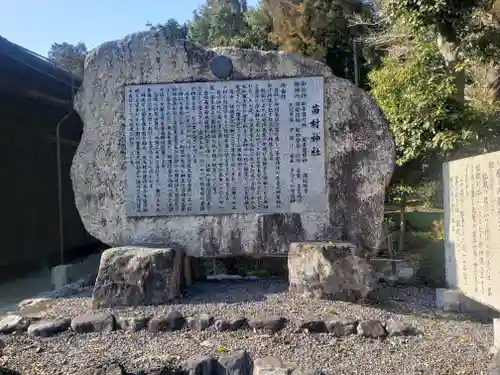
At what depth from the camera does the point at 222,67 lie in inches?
223

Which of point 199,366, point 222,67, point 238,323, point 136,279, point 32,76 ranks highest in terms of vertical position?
point 32,76

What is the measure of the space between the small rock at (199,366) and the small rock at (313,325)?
96cm

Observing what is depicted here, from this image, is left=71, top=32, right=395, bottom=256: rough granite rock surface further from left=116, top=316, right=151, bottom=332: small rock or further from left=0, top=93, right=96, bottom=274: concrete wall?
left=0, top=93, right=96, bottom=274: concrete wall

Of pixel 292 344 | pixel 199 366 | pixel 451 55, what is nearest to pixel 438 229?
pixel 451 55

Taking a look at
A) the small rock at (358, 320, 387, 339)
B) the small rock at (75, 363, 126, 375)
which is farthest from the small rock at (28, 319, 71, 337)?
the small rock at (358, 320, 387, 339)

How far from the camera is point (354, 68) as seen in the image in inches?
781

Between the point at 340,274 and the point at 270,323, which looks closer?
the point at 270,323

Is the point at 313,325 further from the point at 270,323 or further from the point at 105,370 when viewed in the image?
the point at 105,370

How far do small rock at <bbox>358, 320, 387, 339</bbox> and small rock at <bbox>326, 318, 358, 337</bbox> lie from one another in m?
0.06

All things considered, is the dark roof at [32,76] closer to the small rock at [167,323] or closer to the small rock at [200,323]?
the small rock at [167,323]

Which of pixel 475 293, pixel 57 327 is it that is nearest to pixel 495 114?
pixel 475 293

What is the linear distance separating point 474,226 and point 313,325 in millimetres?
1649

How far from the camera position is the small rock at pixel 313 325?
4145 mm

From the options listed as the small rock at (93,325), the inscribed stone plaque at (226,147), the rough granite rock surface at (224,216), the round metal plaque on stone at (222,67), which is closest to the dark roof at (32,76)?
the rough granite rock surface at (224,216)
